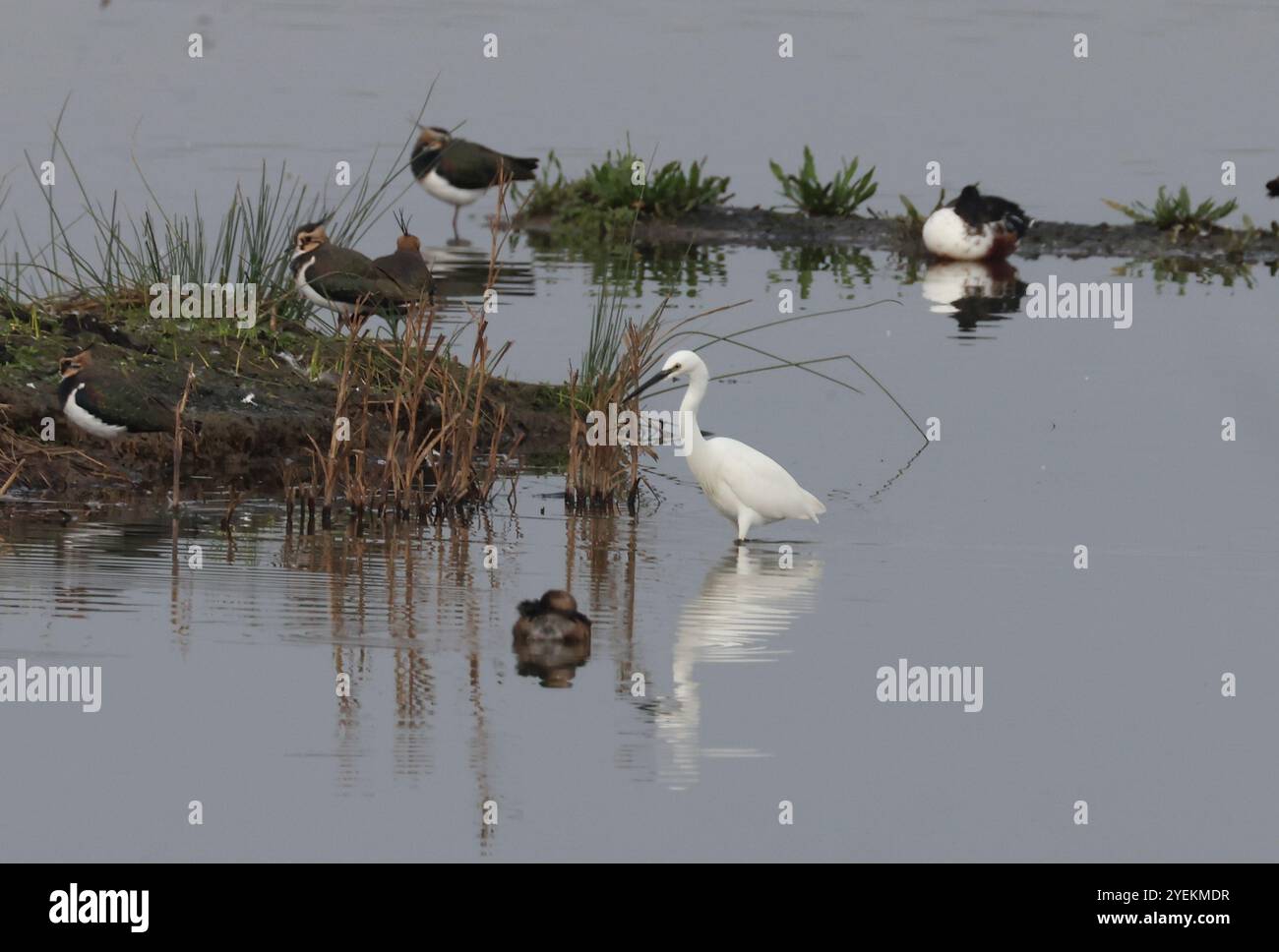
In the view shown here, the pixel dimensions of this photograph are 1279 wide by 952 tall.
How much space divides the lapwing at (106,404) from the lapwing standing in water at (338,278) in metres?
2.21

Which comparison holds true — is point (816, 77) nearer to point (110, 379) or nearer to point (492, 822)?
point (110, 379)

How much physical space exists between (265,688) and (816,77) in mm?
31697

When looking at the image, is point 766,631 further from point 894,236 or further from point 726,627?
point 894,236

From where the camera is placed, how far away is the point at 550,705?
1034cm

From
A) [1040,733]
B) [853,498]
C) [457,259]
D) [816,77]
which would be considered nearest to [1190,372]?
[853,498]

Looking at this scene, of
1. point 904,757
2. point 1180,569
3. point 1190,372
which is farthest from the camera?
point 1190,372

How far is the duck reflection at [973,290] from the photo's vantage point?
75.4 feet

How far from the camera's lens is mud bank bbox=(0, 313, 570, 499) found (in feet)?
48.0

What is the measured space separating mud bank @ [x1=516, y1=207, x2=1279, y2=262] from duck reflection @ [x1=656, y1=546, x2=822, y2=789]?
14.1 m

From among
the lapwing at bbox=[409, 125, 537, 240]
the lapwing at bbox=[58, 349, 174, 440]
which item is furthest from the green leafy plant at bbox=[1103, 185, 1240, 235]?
the lapwing at bbox=[58, 349, 174, 440]

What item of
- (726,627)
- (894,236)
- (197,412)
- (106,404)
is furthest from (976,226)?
(726,627)

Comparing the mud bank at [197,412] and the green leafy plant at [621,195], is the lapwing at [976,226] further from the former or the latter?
the mud bank at [197,412]

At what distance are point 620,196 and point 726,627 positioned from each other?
16.5 metres

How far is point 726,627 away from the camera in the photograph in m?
11.8
